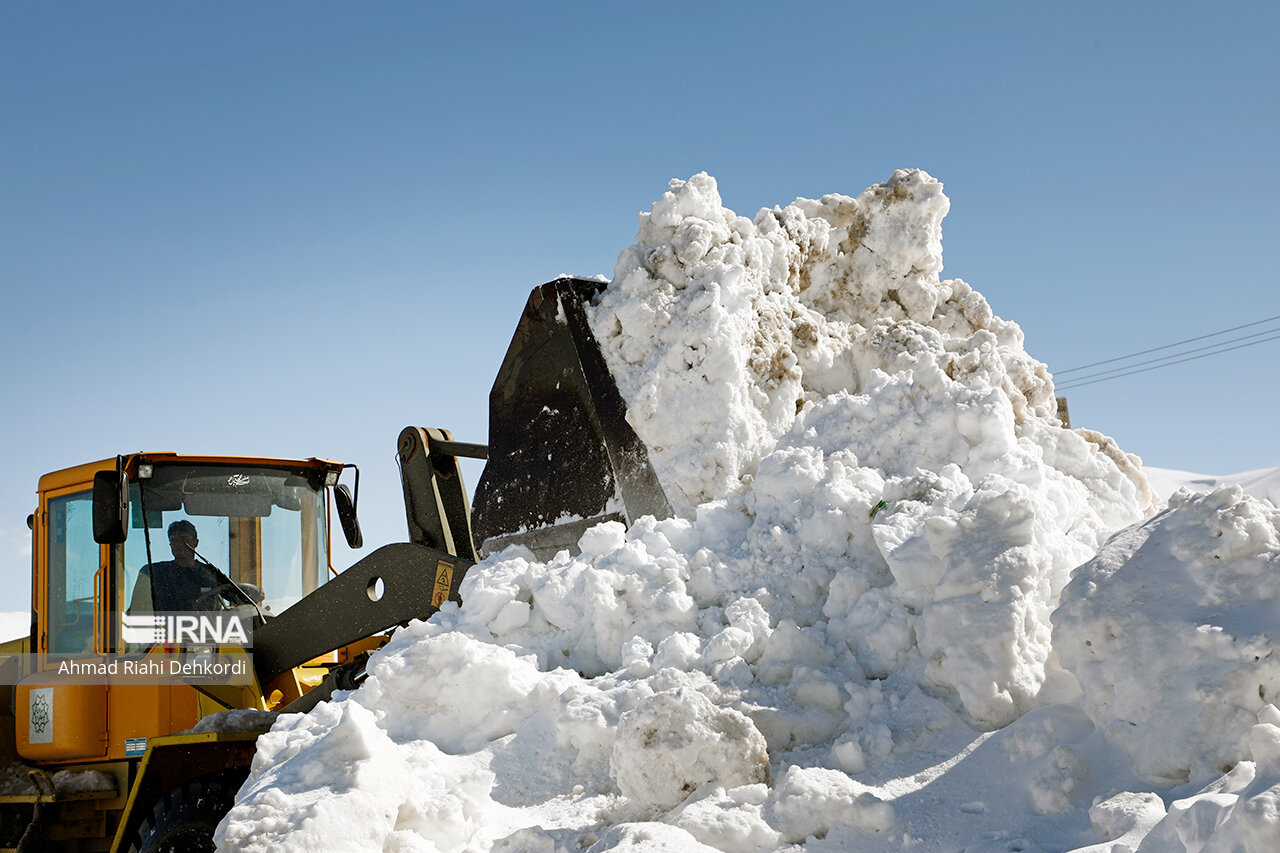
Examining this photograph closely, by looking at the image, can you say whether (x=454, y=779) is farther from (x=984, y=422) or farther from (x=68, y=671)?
(x=68, y=671)

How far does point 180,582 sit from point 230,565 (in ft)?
0.88

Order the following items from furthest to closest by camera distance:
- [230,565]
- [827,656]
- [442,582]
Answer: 1. [230,565]
2. [442,582]
3. [827,656]

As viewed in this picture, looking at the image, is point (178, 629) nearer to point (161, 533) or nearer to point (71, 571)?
point (161, 533)

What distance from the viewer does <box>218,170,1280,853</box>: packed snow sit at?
8.30ft

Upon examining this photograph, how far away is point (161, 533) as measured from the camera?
16.8 ft

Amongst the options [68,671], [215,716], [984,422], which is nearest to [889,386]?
[984,422]

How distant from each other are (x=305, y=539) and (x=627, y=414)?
87.4 inches

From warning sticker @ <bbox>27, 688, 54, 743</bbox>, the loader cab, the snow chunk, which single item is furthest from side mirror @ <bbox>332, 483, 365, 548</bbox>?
the snow chunk

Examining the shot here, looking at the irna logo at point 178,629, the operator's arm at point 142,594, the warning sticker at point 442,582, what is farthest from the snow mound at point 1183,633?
the operator's arm at point 142,594

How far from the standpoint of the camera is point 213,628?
510cm

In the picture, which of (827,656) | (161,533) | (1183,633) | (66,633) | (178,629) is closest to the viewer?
(1183,633)

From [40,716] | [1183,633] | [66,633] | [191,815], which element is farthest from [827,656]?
[40,716]

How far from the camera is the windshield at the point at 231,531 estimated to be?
5.07m

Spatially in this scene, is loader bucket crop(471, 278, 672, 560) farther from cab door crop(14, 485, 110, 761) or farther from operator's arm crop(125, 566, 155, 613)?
cab door crop(14, 485, 110, 761)
